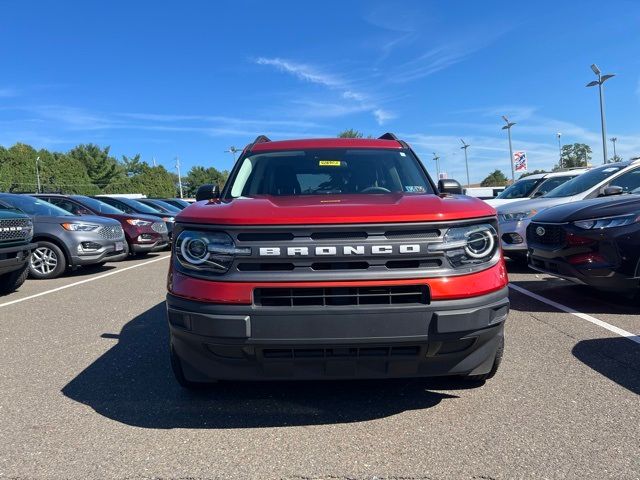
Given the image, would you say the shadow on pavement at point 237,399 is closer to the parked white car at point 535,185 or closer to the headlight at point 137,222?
the parked white car at point 535,185

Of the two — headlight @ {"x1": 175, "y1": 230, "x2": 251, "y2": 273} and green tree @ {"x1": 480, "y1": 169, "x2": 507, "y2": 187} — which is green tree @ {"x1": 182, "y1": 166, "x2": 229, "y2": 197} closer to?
green tree @ {"x1": 480, "y1": 169, "x2": 507, "y2": 187}

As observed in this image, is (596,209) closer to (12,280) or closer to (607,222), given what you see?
(607,222)

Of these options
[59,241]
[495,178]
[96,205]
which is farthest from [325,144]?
[495,178]

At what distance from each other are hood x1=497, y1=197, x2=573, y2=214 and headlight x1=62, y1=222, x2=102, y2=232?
755cm

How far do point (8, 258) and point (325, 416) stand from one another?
5956mm

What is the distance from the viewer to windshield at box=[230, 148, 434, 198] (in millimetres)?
3967

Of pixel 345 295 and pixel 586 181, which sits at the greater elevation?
pixel 586 181

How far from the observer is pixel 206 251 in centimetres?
274

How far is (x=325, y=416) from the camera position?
305 centimetres

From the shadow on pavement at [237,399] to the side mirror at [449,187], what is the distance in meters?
1.41

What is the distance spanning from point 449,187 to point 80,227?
785 centimetres

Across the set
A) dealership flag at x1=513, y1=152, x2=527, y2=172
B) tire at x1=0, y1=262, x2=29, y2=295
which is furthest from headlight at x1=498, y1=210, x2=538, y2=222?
dealership flag at x1=513, y1=152, x2=527, y2=172

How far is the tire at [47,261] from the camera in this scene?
9305 mm

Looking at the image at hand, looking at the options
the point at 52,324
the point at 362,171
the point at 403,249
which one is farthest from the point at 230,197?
the point at 52,324
